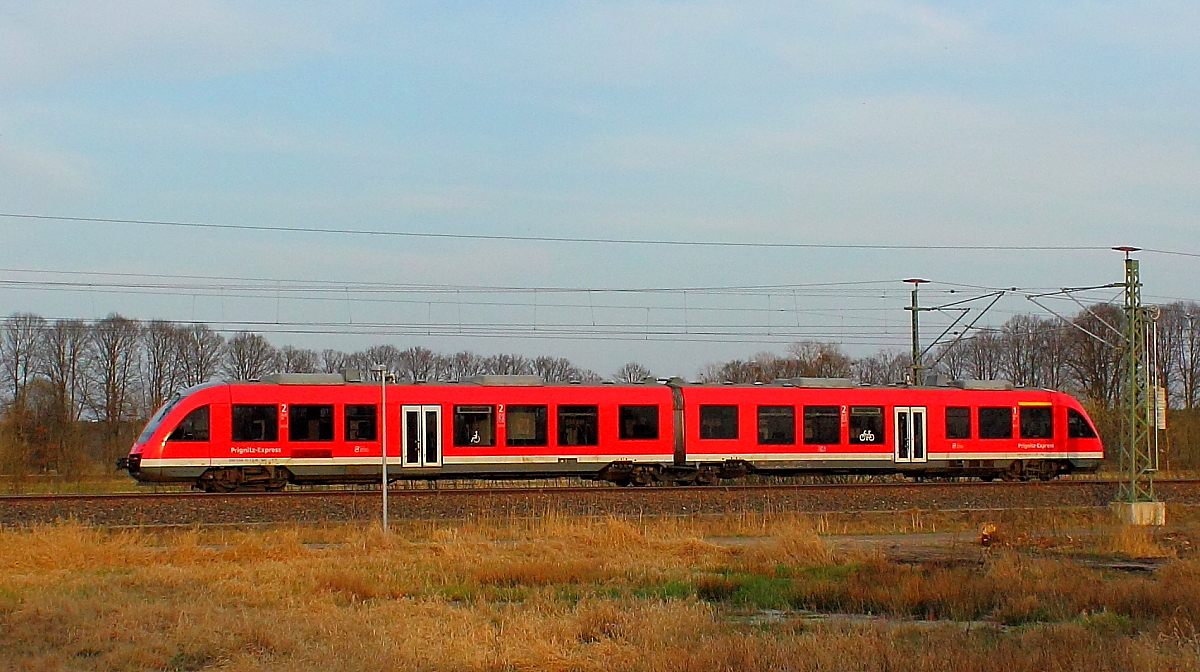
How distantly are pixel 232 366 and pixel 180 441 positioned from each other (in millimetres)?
37754

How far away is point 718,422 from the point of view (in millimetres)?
33562

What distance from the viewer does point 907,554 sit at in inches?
758

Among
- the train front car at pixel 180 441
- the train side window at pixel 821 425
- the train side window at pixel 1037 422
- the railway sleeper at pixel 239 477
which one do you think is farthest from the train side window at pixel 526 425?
the train side window at pixel 1037 422

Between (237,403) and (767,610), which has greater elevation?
(237,403)

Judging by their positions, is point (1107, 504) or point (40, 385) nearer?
point (1107, 504)

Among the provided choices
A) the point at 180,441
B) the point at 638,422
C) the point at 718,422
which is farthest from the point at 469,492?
the point at 718,422

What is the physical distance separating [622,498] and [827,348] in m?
48.5

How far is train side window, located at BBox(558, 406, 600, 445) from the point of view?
32.2 meters

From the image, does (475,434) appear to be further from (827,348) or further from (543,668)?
(827,348)

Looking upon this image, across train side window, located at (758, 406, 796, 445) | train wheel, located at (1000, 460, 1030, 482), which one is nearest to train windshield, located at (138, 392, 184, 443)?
train side window, located at (758, 406, 796, 445)

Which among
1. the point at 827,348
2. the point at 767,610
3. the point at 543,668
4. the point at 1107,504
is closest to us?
the point at 543,668

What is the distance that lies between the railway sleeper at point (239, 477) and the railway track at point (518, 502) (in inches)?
138

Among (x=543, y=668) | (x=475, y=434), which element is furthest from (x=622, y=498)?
(x=543, y=668)

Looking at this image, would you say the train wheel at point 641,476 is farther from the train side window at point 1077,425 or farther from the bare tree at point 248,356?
the bare tree at point 248,356
